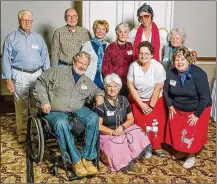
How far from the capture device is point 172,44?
3574mm

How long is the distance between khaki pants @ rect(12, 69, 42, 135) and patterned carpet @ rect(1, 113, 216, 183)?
0.30 metres

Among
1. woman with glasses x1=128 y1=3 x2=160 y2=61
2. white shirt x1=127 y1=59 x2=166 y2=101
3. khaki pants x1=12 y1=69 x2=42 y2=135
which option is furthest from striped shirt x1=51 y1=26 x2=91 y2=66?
white shirt x1=127 y1=59 x2=166 y2=101

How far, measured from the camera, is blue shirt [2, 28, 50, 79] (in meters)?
3.53

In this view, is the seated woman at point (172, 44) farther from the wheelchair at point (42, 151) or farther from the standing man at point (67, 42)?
the wheelchair at point (42, 151)

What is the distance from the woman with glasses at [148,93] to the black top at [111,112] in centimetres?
19

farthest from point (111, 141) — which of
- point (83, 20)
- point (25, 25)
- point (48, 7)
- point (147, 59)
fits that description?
point (48, 7)

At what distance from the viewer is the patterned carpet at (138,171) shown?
3.04m

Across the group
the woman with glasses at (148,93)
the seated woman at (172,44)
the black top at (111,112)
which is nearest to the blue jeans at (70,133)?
the black top at (111,112)

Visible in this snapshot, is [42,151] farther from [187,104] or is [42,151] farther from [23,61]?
[187,104]

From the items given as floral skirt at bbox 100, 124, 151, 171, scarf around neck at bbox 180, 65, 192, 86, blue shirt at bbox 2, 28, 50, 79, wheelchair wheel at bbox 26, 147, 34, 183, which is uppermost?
blue shirt at bbox 2, 28, 50, 79

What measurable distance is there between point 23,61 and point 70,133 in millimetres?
1077

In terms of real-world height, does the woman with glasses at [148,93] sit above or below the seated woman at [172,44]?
below

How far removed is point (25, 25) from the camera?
3516 millimetres

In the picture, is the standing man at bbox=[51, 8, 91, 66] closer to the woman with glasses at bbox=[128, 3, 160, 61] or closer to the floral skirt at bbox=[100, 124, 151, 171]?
the woman with glasses at bbox=[128, 3, 160, 61]
